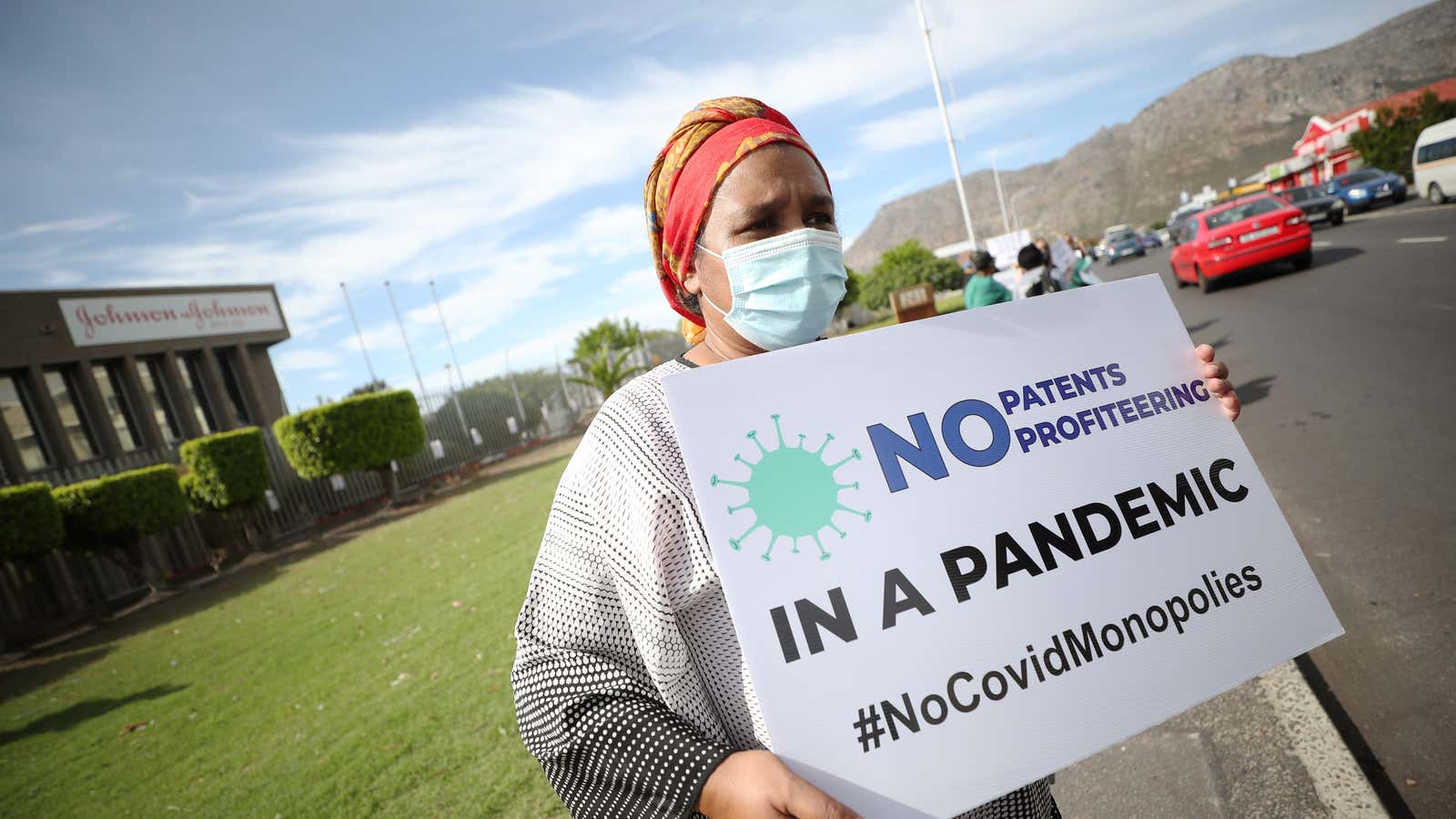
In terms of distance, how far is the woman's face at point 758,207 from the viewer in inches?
48.6

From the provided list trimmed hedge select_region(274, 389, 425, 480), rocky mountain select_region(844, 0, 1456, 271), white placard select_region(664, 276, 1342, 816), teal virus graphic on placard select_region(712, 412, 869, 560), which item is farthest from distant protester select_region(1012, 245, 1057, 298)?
rocky mountain select_region(844, 0, 1456, 271)

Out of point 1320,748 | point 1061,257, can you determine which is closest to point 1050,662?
point 1320,748

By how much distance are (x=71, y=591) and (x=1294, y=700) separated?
Answer: 17.4 metres

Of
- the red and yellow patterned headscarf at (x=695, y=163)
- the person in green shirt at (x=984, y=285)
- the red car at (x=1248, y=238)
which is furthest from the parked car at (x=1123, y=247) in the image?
the red and yellow patterned headscarf at (x=695, y=163)

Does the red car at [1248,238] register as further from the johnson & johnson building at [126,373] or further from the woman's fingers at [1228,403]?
the johnson & johnson building at [126,373]

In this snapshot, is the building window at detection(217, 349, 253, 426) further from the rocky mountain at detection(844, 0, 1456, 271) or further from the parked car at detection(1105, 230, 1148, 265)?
the rocky mountain at detection(844, 0, 1456, 271)

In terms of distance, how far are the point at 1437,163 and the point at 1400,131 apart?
1979cm

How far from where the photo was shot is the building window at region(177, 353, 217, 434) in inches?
824

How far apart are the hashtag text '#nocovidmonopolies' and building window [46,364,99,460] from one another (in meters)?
23.4

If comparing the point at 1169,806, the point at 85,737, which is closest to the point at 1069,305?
the point at 1169,806

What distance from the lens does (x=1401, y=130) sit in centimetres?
3253

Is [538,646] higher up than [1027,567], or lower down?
higher up

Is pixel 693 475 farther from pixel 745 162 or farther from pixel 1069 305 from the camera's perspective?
pixel 1069 305

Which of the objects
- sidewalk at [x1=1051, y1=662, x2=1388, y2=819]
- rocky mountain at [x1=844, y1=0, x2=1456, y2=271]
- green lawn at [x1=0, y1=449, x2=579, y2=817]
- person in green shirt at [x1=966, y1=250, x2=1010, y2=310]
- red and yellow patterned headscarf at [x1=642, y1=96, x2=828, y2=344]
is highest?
rocky mountain at [x1=844, y1=0, x2=1456, y2=271]
